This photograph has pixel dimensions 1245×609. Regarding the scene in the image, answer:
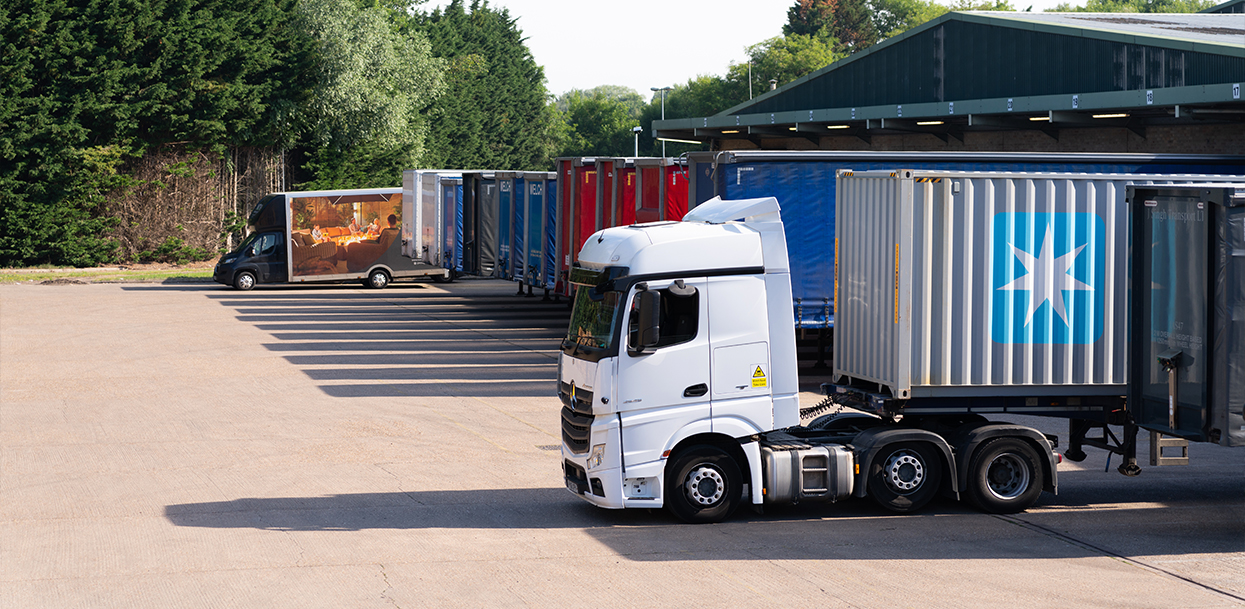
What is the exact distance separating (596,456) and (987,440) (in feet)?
12.1

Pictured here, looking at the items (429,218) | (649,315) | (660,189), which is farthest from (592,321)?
(429,218)

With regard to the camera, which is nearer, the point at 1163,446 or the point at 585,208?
the point at 1163,446

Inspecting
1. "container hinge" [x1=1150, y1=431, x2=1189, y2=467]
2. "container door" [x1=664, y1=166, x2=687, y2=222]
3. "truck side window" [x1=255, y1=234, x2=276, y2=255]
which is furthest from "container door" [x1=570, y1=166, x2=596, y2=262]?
"container hinge" [x1=1150, y1=431, x2=1189, y2=467]

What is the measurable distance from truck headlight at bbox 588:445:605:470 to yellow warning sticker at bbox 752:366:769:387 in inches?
58.8

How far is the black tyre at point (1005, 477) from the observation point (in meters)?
11.4

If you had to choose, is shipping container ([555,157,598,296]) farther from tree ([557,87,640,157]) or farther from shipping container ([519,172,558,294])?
tree ([557,87,640,157])

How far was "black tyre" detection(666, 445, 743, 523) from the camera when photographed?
431 inches

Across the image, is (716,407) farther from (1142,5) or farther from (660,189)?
(1142,5)

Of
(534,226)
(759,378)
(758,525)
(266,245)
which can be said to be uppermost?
(534,226)

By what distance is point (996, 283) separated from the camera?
11.5m

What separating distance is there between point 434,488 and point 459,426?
3.73 metres

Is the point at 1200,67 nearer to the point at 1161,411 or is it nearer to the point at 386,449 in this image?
the point at 1161,411

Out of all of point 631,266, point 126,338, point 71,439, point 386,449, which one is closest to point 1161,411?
point 631,266

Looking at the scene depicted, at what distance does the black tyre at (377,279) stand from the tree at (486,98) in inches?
1112
